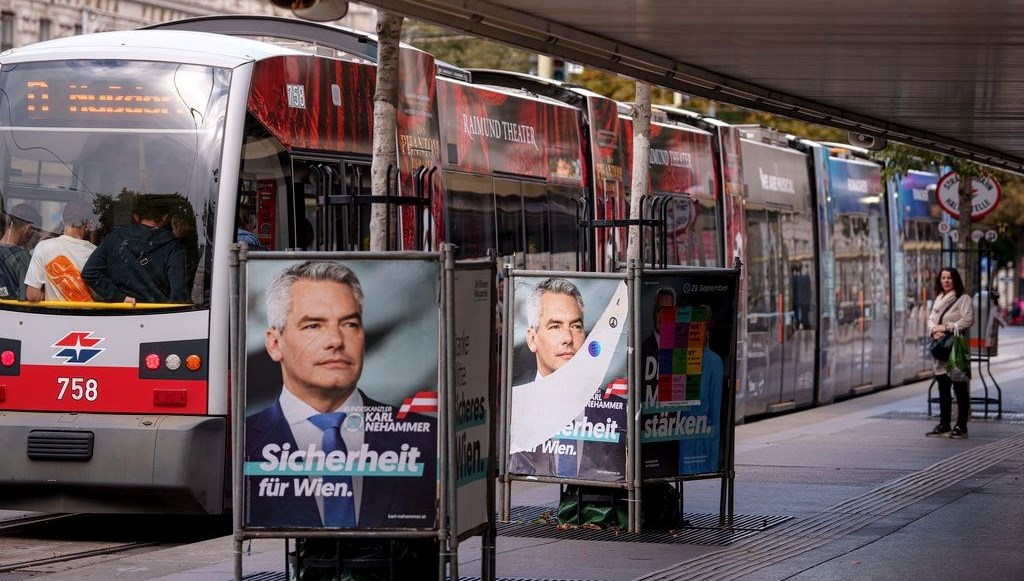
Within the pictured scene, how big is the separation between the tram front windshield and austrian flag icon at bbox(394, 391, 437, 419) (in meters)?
4.54

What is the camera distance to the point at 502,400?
11.2 m

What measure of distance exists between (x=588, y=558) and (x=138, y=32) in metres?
5.17

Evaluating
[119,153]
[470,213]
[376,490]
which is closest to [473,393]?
[376,490]

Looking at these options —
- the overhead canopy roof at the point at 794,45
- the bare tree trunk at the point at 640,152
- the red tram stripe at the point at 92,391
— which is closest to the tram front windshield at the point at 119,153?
the red tram stripe at the point at 92,391

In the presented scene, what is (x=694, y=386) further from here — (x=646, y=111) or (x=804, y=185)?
(x=804, y=185)

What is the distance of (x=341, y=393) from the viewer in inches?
292

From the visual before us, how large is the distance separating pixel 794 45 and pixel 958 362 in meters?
7.91

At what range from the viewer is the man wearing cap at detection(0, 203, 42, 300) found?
1186cm

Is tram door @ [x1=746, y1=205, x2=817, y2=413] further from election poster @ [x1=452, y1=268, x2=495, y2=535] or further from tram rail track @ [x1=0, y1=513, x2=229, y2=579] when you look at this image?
election poster @ [x1=452, y1=268, x2=495, y2=535]

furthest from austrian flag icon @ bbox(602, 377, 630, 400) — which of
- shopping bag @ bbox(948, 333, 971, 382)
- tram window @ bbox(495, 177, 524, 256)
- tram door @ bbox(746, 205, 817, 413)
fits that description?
tram door @ bbox(746, 205, 817, 413)

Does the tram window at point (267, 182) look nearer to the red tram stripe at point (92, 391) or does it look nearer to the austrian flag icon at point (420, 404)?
the red tram stripe at point (92, 391)

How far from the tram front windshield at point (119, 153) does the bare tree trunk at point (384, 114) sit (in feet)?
5.08

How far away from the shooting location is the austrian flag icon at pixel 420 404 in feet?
24.4

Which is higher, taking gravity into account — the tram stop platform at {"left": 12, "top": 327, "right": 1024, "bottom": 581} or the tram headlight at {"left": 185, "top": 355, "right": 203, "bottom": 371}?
the tram headlight at {"left": 185, "top": 355, "right": 203, "bottom": 371}
